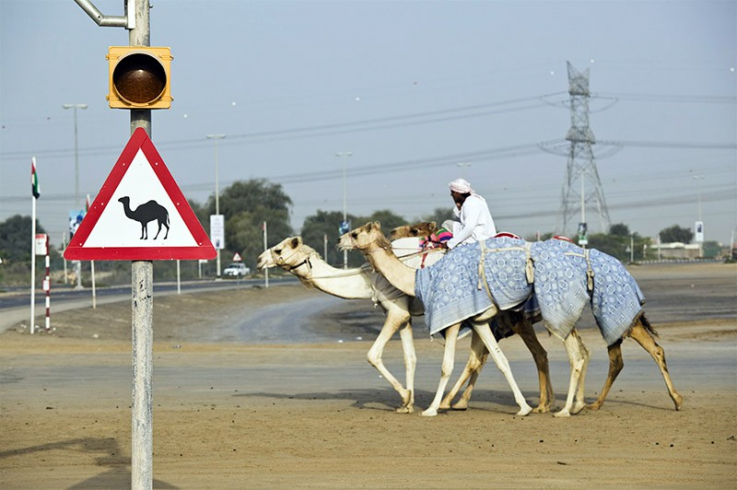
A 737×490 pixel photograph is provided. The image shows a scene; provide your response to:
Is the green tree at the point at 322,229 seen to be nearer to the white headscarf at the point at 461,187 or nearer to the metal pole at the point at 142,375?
the white headscarf at the point at 461,187

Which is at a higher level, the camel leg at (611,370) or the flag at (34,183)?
the flag at (34,183)

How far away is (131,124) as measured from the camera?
7523 mm

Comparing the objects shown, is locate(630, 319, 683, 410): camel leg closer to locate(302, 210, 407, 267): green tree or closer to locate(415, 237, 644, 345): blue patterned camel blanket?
locate(415, 237, 644, 345): blue patterned camel blanket

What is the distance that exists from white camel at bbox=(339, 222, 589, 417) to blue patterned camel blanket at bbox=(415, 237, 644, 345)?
10.3 inches

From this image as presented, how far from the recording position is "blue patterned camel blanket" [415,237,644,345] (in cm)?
1474

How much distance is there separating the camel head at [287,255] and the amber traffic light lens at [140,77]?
822 centimetres

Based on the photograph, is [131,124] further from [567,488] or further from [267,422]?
[267,422]

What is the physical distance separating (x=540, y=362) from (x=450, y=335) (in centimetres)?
152

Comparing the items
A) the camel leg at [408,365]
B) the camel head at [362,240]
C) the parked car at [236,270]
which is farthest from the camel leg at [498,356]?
the parked car at [236,270]

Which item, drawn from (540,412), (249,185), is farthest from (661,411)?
(249,185)

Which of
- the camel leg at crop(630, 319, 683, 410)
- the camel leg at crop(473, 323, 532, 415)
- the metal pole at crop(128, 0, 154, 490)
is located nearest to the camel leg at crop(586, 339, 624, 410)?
the camel leg at crop(630, 319, 683, 410)

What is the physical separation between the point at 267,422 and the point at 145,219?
733 centimetres

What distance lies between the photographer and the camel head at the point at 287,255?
1569 cm

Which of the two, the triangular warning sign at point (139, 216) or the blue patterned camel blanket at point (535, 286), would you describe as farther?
the blue patterned camel blanket at point (535, 286)
